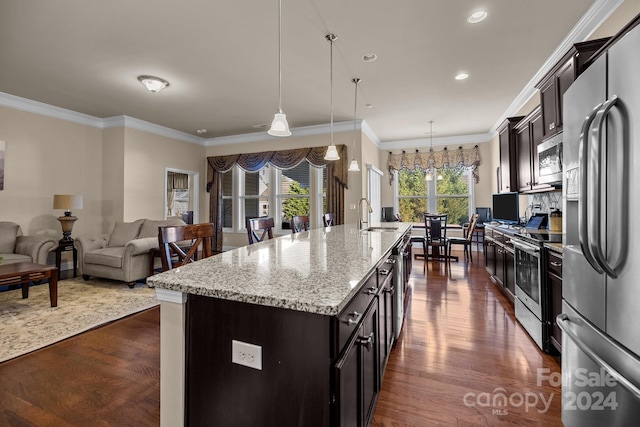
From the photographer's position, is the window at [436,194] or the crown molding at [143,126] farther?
the window at [436,194]

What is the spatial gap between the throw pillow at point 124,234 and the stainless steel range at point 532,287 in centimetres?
532

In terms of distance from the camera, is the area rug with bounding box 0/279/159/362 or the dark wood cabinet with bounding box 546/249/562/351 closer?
the dark wood cabinet with bounding box 546/249/562/351

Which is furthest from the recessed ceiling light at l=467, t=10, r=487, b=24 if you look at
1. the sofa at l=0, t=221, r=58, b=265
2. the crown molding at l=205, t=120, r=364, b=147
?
the sofa at l=0, t=221, r=58, b=265

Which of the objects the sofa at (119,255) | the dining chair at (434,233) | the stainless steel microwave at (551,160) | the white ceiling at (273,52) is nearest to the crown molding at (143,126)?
the white ceiling at (273,52)

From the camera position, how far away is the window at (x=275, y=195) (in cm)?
667

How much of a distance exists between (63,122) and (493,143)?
860 centimetres

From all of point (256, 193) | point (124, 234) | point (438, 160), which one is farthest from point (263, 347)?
point (438, 160)

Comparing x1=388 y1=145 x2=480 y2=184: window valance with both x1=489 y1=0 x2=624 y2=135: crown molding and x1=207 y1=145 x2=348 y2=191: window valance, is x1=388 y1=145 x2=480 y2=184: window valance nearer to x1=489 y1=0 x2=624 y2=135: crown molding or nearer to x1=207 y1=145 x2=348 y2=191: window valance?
x1=207 y1=145 x2=348 y2=191: window valance

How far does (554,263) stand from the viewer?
2.12 meters

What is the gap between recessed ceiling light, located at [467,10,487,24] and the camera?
2.58 metres

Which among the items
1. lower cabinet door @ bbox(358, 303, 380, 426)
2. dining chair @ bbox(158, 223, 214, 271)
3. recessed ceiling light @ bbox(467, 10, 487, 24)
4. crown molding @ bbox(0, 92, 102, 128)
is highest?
recessed ceiling light @ bbox(467, 10, 487, 24)

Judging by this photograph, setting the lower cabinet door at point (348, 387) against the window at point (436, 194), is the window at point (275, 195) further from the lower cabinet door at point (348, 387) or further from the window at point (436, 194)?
the lower cabinet door at point (348, 387)

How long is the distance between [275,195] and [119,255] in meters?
3.62

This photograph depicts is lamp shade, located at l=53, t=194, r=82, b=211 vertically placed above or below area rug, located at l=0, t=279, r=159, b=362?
above
